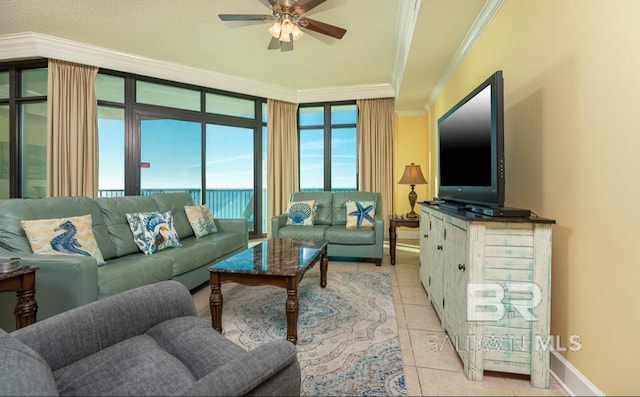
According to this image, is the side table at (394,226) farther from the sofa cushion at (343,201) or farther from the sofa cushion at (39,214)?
the sofa cushion at (39,214)

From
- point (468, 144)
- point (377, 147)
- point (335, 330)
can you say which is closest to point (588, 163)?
point (468, 144)

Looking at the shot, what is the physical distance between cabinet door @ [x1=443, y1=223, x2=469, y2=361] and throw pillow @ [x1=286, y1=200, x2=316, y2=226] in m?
2.42

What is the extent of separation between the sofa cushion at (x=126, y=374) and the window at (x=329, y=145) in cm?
466

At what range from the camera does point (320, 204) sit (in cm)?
448

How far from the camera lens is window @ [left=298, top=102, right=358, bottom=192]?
5.54 m

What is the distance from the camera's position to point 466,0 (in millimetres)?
2223

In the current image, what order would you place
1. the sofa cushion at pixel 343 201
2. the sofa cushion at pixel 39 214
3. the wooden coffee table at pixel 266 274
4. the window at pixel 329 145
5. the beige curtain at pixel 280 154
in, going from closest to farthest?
the wooden coffee table at pixel 266 274
the sofa cushion at pixel 39 214
the sofa cushion at pixel 343 201
the beige curtain at pixel 280 154
the window at pixel 329 145

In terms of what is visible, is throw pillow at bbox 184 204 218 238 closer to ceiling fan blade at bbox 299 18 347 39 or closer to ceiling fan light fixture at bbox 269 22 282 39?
ceiling fan light fixture at bbox 269 22 282 39

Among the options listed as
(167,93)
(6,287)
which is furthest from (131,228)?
(167,93)

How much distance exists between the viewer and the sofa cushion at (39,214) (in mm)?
1968

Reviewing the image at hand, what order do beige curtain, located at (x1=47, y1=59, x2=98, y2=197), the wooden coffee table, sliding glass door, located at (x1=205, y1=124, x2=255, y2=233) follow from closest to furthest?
the wooden coffee table, beige curtain, located at (x1=47, y1=59, x2=98, y2=197), sliding glass door, located at (x1=205, y1=124, x2=255, y2=233)

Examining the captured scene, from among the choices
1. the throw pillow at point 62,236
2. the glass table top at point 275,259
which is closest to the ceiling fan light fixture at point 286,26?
the glass table top at point 275,259

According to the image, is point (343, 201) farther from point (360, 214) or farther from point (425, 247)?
point (425, 247)

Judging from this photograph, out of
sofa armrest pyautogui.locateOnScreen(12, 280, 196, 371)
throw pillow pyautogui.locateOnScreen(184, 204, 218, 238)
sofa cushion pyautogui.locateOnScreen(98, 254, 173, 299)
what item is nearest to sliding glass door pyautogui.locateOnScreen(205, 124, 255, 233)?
throw pillow pyautogui.locateOnScreen(184, 204, 218, 238)
